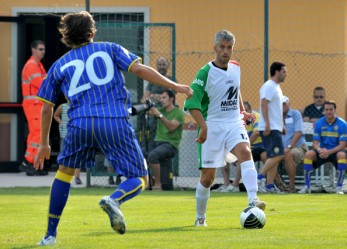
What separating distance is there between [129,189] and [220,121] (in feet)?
8.74

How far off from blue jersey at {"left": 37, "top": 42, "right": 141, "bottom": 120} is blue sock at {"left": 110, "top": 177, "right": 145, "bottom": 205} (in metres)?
0.51

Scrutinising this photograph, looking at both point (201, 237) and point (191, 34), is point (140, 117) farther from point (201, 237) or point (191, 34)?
point (201, 237)

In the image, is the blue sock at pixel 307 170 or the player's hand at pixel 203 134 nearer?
the player's hand at pixel 203 134

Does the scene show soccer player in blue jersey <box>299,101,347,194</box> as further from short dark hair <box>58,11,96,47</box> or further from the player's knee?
short dark hair <box>58,11,96,47</box>

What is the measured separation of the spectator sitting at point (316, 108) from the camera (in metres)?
18.5

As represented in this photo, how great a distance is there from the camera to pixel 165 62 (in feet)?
57.0

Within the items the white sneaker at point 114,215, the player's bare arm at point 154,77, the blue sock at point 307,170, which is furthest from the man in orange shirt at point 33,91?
the white sneaker at point 114,215

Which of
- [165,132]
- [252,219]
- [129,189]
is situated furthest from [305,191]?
[129,189]

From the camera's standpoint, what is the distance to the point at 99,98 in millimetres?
7898

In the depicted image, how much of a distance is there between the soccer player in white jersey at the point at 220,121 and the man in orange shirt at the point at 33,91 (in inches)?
358

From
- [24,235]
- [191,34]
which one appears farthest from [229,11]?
[24,235]

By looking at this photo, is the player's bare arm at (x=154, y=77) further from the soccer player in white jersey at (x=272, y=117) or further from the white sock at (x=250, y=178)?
the soccer player in white jersey at (x=272, y=117)

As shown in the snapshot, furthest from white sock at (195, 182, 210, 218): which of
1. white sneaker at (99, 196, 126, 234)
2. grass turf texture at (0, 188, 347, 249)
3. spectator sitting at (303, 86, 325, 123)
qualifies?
spectator sitting at (303, 86, 325, 123)

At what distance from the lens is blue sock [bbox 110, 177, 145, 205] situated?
787 centimetres
